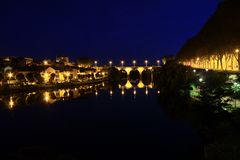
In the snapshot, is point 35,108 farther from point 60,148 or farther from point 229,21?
point 229,21

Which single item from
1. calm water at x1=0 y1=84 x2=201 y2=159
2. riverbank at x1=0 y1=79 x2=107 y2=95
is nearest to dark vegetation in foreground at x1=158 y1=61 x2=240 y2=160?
calm water at x1=0 y1=84 x2=201 y2=159

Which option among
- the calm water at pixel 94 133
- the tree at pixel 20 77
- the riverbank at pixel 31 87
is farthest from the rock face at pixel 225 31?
the tree at pixel 20 77

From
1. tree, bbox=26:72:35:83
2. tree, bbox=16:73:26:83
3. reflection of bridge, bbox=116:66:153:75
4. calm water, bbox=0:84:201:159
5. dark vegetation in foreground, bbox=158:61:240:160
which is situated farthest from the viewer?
reflection of bridge, bbox=116:66:153:75

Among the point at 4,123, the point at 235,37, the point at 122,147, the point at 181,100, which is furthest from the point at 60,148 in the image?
the point at 235,37

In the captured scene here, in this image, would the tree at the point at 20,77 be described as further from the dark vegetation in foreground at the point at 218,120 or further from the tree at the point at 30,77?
the dark vegetation in foreground at the point at 218,120

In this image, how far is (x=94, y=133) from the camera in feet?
67.5

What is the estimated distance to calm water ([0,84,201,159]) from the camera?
1602 cm

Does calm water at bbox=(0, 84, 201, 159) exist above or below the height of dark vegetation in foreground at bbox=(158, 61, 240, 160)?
below

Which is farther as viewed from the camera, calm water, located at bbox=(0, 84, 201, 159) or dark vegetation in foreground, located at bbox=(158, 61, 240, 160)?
calm water, located at bbox=(0, 84, 201, 159)

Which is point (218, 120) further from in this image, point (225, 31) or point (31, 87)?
point (31, 87)

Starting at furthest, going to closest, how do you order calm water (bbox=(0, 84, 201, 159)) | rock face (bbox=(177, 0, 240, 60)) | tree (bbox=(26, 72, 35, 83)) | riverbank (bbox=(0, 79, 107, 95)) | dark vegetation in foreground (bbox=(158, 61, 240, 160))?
tree (bbox=(26, 72, 35, 83)), riverbank (bbox=(0, 79, 107, 95)), rock face (bbox=(177, 0, 240, 60)), calm water (bbox=(0, 84, 201, 159)), dark vegetation in foreground (bbox=(158, 61, 240, 160))

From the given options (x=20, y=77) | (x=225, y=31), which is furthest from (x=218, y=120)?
(x=20, y=77)

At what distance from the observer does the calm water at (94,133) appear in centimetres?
1602

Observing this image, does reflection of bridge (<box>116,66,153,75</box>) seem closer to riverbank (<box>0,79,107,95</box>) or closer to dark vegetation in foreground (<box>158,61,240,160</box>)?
riverbank (<box>0,79,107,95</box>)
